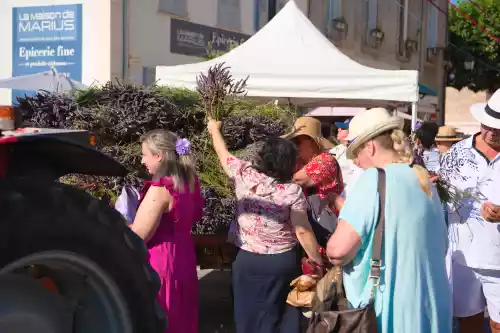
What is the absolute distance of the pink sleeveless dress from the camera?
3.80 meters

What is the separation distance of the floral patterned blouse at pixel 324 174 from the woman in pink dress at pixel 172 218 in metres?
0.96

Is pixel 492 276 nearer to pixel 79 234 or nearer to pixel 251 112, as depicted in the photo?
pixel 251 112

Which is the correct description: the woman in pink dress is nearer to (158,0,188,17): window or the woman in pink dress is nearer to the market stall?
the market stall

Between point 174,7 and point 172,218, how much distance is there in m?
9.08

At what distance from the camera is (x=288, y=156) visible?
3.97 m

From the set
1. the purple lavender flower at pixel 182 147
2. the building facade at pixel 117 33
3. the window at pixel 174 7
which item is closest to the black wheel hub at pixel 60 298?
the purple lavender flower at pixel 182 147

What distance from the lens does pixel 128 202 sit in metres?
4.36

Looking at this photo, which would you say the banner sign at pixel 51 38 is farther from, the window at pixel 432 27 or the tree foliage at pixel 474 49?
the tree foliage at pixel 474 49

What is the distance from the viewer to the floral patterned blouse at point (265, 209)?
396cm

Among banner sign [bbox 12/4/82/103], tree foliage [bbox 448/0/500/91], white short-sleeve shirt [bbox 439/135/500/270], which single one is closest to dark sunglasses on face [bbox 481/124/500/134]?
white short-sleeve shirt [bbox 439/135/500/270]

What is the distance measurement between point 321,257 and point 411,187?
139 cm

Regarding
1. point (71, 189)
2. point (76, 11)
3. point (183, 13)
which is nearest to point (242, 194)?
point (71, 189)

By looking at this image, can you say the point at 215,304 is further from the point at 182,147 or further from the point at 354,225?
the point at 354,225

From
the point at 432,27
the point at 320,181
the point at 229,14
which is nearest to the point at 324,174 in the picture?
the point at 320,181
